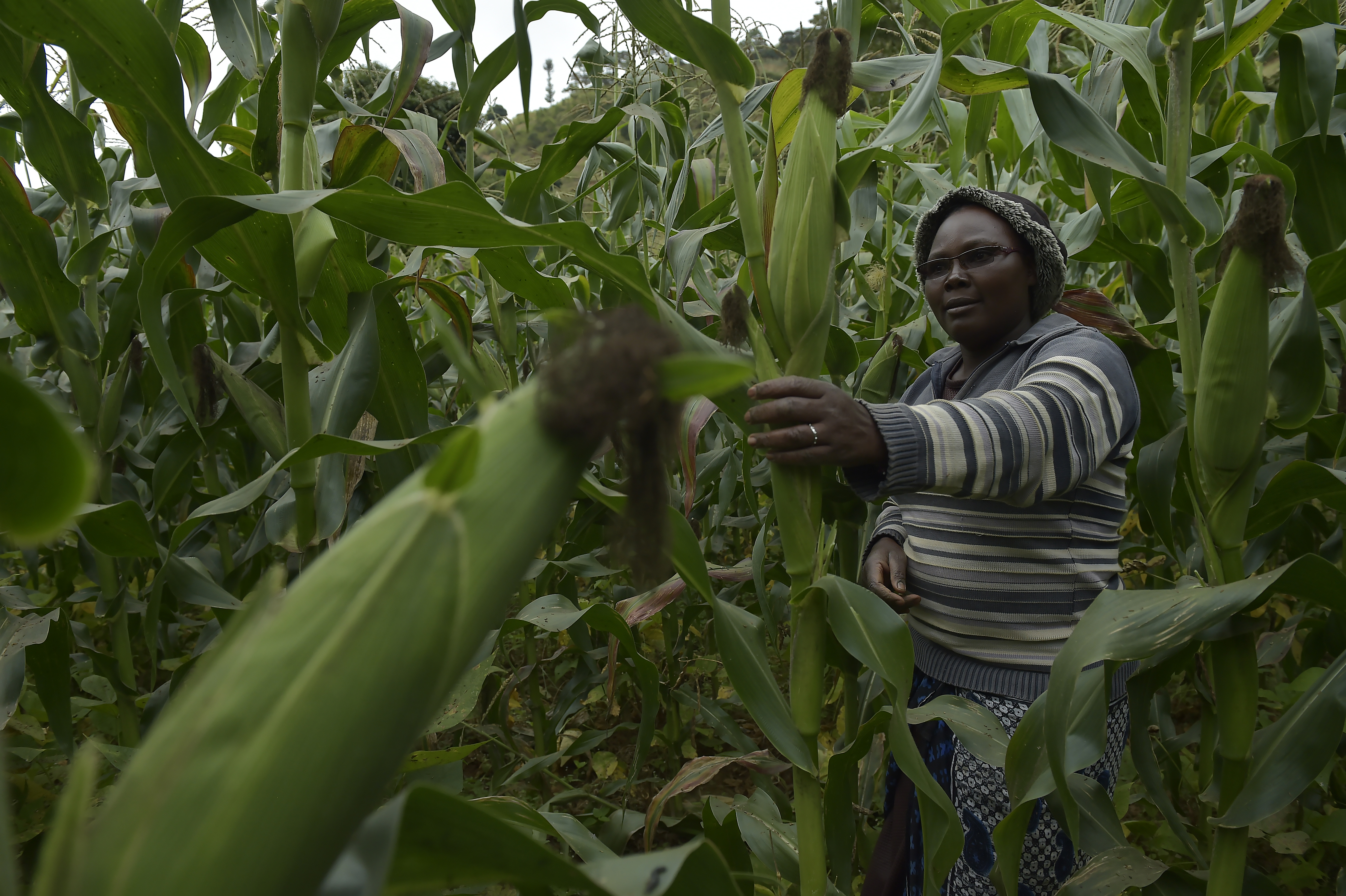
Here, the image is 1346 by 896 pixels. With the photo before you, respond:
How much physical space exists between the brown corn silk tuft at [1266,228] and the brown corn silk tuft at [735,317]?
27.9 inches

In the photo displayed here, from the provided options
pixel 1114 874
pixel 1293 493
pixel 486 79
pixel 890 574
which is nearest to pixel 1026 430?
pixel 1293 493

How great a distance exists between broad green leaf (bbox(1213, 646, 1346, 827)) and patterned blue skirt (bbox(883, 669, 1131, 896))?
379 mm

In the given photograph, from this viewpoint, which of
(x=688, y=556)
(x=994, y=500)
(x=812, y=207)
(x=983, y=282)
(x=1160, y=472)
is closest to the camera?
(x=688, y=556)

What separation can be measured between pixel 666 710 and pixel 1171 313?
71.5 inches

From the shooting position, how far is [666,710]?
2.48 metres

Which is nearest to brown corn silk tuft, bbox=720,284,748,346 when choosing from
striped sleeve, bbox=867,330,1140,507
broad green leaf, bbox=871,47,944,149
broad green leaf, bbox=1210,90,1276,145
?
striped sleeve, bbox=867,330,1140,507

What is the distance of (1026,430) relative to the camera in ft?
4.46

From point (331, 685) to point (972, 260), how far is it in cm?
172

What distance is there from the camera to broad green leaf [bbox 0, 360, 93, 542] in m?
0.36

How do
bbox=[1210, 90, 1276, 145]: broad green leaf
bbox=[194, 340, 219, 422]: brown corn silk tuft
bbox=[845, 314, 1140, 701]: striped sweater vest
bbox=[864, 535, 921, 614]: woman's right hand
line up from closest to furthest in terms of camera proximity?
bbox=[845, 314, 1140, 701]: striped sweater vest
bbox=[194, 340, 219, 422]: brown corn silk tuft
bbox=[864, 535, 921, 614]: woman's right hand
bbox=[1210, 90, 1276, 145]: broad green leaf

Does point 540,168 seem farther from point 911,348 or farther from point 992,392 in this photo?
point 911,348

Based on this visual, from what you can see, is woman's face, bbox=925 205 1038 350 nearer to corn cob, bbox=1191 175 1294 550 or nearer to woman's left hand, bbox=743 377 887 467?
corn cob, bbox=1191 175 1294 550

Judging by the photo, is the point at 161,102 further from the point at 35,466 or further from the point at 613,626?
the point at 613,626

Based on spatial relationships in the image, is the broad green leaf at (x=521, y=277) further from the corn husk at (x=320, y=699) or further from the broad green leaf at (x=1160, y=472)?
the broad green leaf at (x=1160, y=472)
